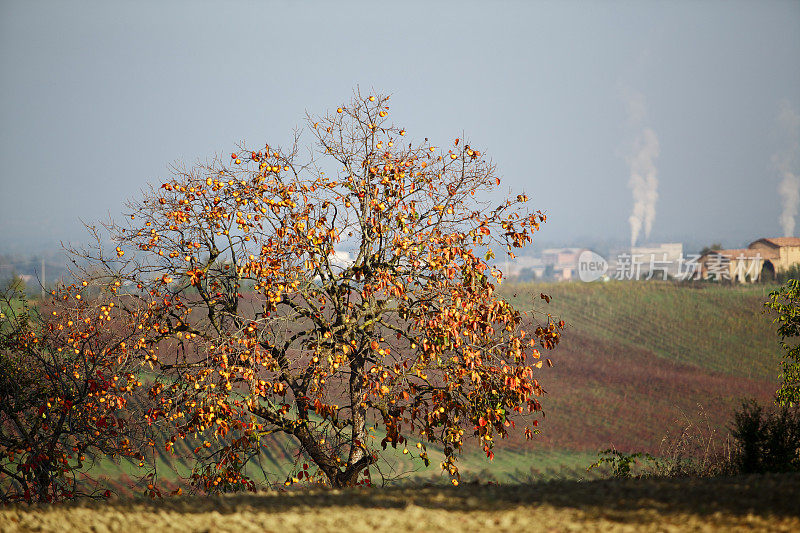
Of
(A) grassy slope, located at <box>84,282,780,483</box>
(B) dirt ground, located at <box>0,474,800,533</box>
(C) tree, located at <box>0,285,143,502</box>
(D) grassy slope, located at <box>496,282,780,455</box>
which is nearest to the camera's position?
(B) dirt ground, located at <box>0,474,800,533</box>

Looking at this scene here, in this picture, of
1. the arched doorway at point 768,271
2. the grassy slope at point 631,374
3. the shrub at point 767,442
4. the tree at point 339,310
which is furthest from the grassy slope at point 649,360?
the tree at point 339,310

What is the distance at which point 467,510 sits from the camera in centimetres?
573

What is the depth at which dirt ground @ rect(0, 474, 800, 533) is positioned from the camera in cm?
531

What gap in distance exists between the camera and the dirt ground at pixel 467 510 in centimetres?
531

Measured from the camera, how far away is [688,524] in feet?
17.0

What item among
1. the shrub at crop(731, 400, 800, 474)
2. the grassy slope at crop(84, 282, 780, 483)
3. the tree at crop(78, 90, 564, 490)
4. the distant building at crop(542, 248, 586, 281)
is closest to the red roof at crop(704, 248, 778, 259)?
the grassy slope at crop(84, 282, 780, 483)

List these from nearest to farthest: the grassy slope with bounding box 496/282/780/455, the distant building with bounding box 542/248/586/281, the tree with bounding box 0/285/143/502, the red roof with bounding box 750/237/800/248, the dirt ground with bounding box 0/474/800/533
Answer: the dirt ground with bounding box 0/474/800/533 → the tree with bounding box 0/285/143/502 → the grassy slope with bounding box 496/282/780/455 → the red roof with bounding box 750/237/800/248 → the distant building with bounding box 542/248/586/281

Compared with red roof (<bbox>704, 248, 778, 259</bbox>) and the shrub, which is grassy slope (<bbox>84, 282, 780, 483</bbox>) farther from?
the shrub

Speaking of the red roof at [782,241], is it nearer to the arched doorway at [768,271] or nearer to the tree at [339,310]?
the arched doorway at [768,271]

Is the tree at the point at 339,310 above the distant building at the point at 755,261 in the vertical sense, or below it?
below

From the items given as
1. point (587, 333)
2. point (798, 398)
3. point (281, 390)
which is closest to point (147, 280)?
point (281, 390)

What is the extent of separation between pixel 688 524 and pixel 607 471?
2223 cm

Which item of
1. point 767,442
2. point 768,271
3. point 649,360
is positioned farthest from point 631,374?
point 767,442

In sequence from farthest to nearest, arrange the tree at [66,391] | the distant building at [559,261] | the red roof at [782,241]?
the distant building at [559,261] → the red roof at [782,241] → the tree at [66,391]
